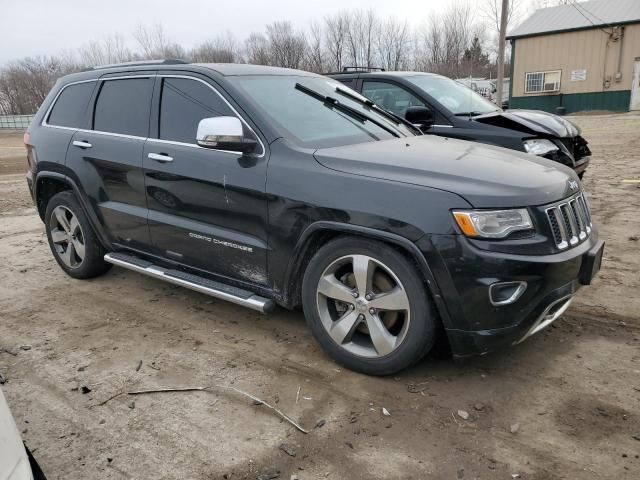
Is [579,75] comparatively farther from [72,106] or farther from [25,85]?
[25,85]

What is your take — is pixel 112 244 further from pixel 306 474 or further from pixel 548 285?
pixel 548 285

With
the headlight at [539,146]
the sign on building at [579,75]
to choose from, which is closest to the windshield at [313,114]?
the headlight at [539,146]

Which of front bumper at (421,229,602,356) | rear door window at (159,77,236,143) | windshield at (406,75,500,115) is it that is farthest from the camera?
windshield at (406,75,500,115)

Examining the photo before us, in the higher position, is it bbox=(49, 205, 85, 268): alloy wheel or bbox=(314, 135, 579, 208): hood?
bbox=(314, 135, 579, 208): hood

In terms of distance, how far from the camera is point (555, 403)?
2918 millimetres

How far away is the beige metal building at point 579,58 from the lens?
24984 mm

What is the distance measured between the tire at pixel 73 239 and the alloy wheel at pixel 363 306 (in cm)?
262

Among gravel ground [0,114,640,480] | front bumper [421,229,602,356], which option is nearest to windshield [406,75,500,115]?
gravel ground [0,114,640,480]

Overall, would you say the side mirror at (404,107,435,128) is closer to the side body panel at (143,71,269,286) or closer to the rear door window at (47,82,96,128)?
the side body panel at (143,71,269,286)

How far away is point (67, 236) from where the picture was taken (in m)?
A: 5.02

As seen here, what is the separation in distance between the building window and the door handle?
27495 mm

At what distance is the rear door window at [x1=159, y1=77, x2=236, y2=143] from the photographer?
148 inches

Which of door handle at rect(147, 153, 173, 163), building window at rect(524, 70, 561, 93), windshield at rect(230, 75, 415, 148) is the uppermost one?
building window at rect(524, 70, 561, 93)

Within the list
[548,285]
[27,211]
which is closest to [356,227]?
[548,285]
